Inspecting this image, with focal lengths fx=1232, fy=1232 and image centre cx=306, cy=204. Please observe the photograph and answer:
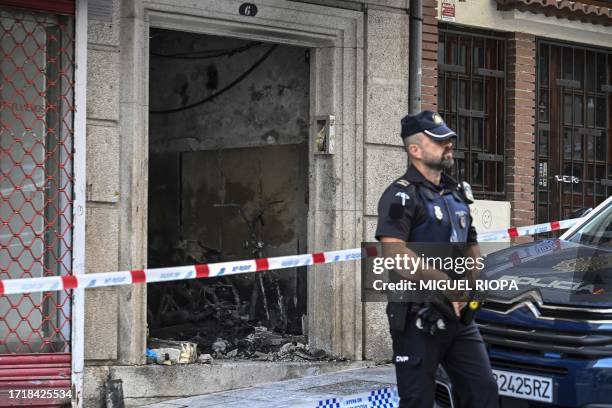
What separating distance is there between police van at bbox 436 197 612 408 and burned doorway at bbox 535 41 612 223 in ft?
19.8

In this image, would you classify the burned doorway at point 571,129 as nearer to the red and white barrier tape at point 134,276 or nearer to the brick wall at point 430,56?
the brick wall at point 430,56

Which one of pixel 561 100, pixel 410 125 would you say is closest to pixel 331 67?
pixel 561 100

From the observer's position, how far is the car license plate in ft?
21.2

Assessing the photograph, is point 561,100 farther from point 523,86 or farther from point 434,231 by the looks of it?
point 434,231

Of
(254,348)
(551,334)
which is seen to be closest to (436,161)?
(551,334)

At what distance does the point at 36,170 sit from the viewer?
912 cm

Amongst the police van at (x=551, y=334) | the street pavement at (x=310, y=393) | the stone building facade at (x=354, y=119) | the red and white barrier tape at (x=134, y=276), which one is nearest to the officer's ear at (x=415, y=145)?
the police van at (x=551, y=334)

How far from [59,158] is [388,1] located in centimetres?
355

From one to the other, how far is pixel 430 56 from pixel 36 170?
4.39 meters

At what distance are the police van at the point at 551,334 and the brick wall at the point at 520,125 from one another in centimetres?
548

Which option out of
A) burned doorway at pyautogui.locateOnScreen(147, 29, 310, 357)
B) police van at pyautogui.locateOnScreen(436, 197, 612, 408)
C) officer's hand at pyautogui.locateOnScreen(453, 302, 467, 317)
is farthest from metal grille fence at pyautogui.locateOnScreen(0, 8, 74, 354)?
officer's hand at pyautogui.locateOnScreen(453, 302, 467, 317)

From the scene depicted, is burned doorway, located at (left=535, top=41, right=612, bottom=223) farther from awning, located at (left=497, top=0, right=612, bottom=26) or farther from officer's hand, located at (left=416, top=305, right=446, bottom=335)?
officer's hand, located at (left=416, top=305, right=446, bottom=335)

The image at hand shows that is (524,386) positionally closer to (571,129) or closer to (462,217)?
(462,217)

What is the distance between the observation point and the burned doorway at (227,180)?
454 inches
